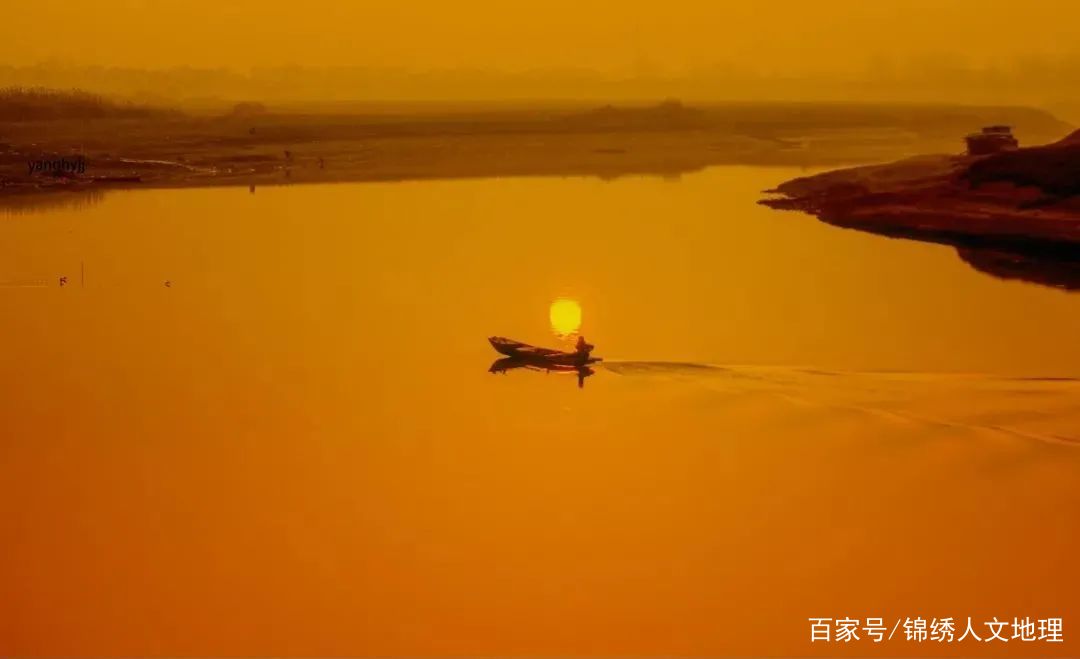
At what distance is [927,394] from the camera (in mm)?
1403

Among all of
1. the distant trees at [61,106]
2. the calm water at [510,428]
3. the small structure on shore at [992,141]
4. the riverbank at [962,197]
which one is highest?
the distant trees at [61,106]

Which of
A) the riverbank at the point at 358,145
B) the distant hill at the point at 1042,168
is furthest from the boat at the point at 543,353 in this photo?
the distant hill at the point at 1042,168

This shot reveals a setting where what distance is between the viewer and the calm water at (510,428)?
140cm

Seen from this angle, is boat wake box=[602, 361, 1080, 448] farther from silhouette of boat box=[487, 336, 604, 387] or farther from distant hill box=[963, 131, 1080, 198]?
distant hill box=[963, 131, 1080, 198]

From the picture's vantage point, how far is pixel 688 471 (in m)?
1.42

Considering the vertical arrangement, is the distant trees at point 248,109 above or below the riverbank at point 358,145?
above

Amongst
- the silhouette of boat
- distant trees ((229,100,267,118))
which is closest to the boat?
the silhouette of boat

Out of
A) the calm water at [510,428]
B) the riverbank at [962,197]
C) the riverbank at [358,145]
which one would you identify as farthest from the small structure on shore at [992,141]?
the riverbank at [358,145]

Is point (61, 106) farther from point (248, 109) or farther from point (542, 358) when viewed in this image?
point (542, 358)

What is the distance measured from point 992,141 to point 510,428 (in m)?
0.76

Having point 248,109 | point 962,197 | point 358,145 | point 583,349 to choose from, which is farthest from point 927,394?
point 248,109

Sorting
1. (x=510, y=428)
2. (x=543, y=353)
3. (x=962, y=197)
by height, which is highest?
(x=962, y=197)

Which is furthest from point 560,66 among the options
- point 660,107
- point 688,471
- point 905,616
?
point 905,616

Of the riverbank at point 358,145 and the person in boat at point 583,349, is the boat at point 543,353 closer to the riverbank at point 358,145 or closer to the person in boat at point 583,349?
the person in boat at point 583,349
